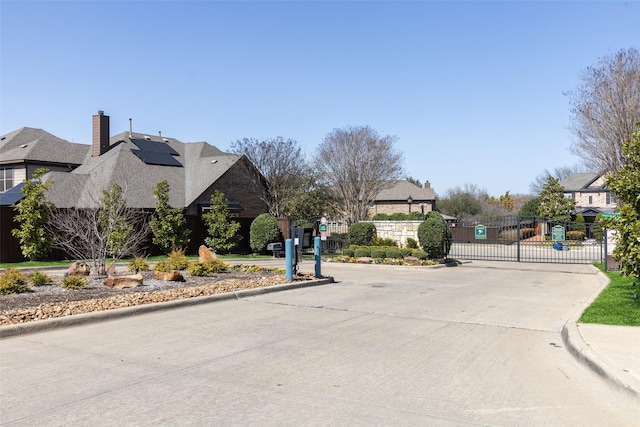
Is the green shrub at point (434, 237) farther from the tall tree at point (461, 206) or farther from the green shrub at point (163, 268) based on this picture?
the tall tree at point (461, 206)

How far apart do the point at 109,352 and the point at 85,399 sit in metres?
2.12

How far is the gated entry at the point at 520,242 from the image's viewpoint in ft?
101

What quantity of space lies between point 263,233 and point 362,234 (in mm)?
5571

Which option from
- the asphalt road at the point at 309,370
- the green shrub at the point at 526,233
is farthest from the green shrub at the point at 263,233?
the green shrub at the point at 526,233

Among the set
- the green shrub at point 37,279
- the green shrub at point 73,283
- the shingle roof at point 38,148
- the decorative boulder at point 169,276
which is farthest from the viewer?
the shingle roof at point 38,148

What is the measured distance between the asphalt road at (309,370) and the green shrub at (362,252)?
14.1 m

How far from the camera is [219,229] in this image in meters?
29.5

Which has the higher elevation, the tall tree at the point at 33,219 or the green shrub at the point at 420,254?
the tall tree at the point at 33,219

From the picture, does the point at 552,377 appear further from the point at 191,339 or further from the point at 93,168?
Result: the point at 93,168

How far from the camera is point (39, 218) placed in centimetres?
2188

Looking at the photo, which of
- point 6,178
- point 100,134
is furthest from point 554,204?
point 6,178

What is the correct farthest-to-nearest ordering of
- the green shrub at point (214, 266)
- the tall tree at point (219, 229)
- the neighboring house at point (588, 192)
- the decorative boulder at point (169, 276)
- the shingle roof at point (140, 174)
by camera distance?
1. the neighboring house at point (588, 192)
2. the shingle roof at point (140, 174)
3. the tall tree at point (219, 229)
4. the green shrub at point (214, 266)
5. the decorative boulder at point (169, 276)

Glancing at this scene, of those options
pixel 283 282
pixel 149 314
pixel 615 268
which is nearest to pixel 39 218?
pixel 283 282

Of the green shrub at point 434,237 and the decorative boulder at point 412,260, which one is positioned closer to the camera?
the decorative boulder at point 412,260
